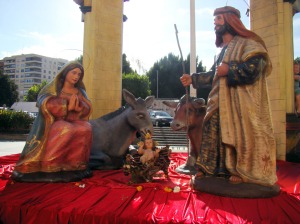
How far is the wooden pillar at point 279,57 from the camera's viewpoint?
568cm

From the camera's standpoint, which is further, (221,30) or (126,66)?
(126,66)

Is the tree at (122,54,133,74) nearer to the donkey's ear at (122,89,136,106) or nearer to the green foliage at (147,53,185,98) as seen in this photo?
the green foliage at (147,53,185,98)

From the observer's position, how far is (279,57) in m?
5.78

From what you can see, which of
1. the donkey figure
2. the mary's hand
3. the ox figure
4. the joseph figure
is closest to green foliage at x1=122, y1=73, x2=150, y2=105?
the donkey figure

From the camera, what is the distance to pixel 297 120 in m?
5.74

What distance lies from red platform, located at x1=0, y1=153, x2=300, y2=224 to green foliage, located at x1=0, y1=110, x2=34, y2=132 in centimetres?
1397

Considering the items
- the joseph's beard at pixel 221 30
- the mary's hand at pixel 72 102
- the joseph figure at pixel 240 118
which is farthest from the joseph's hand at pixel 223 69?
the mary's hand at pixel 72 102

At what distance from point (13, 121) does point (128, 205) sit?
50.5 feet

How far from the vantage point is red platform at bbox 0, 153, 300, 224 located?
231 cm

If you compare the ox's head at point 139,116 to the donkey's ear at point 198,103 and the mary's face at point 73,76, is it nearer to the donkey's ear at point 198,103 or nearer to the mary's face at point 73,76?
the donkey's ear at point 198,103

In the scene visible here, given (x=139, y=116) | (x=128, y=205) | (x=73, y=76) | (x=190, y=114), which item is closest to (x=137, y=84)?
(x=139, y=116)

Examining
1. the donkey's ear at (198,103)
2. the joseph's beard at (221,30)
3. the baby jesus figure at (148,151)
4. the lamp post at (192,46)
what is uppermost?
the lamp post at (192,46)

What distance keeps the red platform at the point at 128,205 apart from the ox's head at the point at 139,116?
1231 millimetres

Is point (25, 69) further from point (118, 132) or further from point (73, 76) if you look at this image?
point (73, 76)
